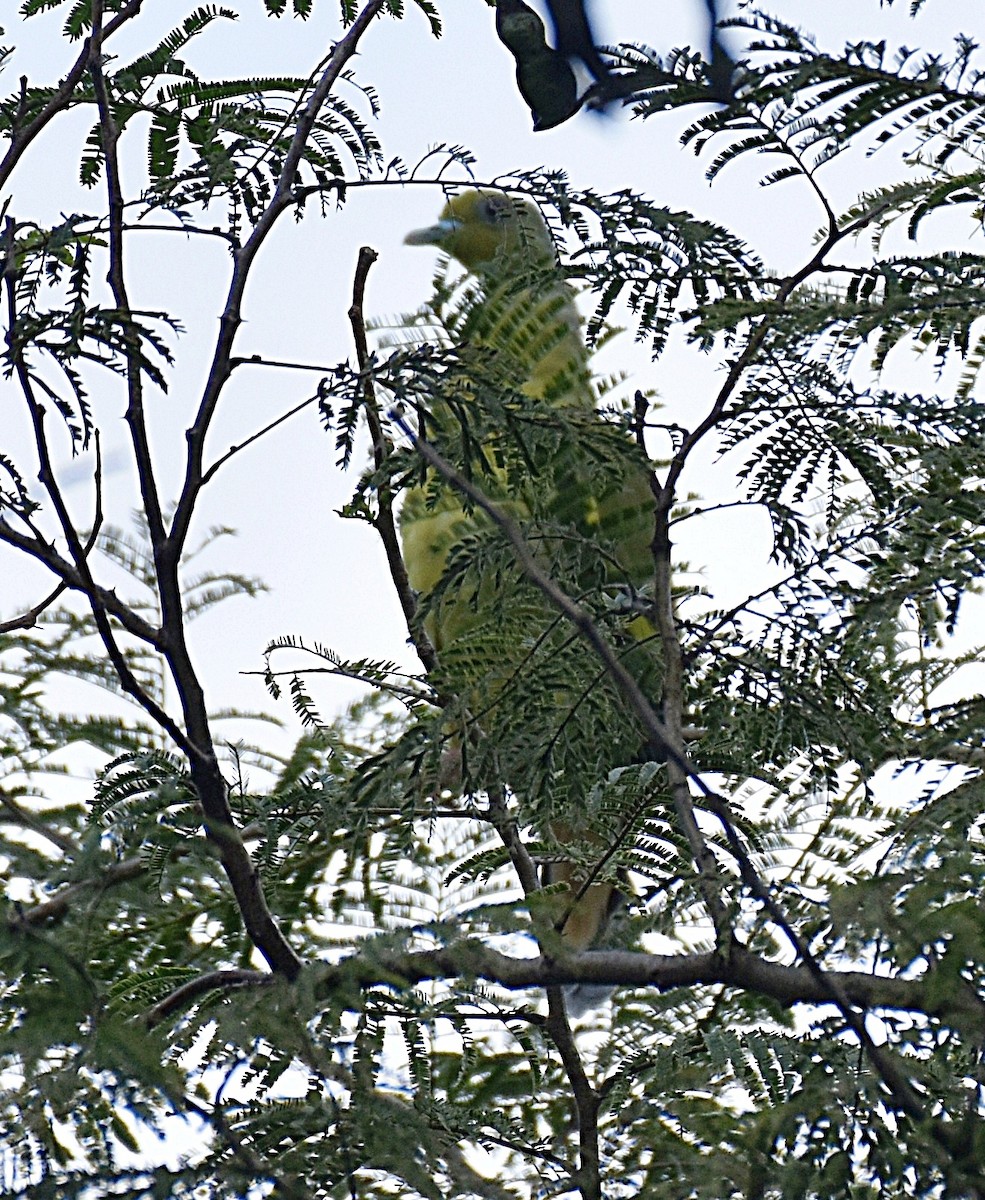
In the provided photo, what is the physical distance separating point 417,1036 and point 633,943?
8.0 inches

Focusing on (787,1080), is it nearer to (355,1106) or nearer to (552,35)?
(355,1106)

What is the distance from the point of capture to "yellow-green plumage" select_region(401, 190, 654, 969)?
3.36 feet

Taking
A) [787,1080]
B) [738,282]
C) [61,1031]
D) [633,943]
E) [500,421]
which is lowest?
[61,1031]

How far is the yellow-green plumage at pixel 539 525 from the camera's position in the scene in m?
1.02

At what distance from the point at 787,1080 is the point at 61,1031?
0.47 meters

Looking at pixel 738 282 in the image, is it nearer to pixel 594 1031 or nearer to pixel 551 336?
pixel 551 336

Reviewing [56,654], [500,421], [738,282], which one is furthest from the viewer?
[56,654]

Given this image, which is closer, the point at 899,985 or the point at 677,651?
Answer: the point at 899,985

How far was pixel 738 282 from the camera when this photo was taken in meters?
1.06

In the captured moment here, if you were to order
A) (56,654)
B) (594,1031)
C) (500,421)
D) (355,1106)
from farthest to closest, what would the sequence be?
(56,654) → (594,1031) → (500,421) → (355,1106)

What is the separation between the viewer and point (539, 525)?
1.07 m

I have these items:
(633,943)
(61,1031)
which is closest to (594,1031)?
(633,943)

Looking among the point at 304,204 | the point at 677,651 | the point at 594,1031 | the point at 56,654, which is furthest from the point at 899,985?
the point at 56,654

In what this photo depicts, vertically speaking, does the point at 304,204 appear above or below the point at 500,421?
above
